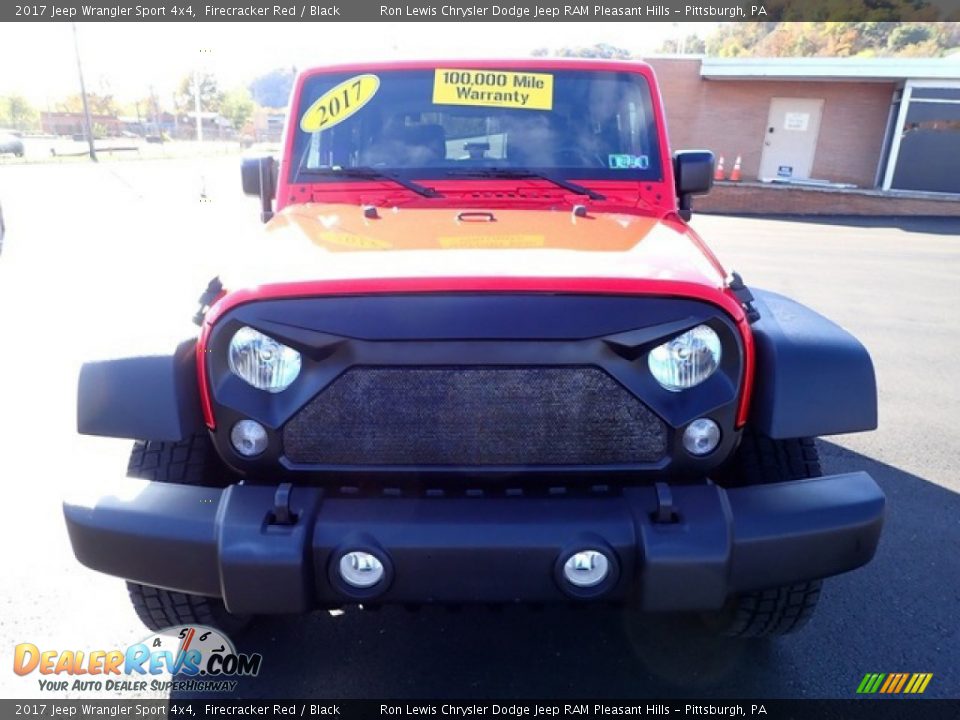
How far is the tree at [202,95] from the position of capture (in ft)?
203

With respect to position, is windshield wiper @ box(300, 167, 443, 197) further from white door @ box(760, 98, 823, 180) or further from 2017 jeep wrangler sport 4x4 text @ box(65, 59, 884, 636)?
white door @ box(760, 98, 823, 180)

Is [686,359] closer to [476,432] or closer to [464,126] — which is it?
[476,432]

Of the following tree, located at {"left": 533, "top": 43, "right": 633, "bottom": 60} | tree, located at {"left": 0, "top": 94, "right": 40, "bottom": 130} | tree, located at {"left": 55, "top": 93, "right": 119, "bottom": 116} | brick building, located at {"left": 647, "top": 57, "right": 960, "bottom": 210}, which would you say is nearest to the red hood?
tree, located at {"left": 533, "top": 43, "right": 633, "bottom": 60}

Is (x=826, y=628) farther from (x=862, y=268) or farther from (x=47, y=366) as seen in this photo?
(x=862, y=268)

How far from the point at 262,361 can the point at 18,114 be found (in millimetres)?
60468

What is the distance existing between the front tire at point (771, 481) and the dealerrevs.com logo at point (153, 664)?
167 cm

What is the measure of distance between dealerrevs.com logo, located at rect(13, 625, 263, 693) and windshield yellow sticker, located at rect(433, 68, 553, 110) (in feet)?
7.61

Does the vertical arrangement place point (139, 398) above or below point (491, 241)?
below

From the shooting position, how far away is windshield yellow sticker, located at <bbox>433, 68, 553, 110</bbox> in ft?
10.5

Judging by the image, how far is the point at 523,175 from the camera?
309 cm

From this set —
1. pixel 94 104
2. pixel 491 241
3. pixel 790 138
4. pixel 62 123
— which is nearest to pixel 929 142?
pixel 790 138

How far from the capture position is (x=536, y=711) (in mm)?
2377

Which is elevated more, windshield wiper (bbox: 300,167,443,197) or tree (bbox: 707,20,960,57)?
tree (bbox: 707,20,960,57)

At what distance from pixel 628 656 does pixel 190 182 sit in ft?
74.2
